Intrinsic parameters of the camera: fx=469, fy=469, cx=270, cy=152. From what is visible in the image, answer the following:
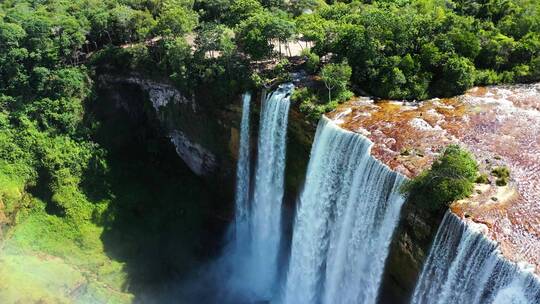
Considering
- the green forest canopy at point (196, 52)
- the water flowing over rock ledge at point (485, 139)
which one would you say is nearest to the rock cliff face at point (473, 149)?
the water flowing over rock ledge at point (485, 139)

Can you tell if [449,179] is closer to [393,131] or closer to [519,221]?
[519,221]

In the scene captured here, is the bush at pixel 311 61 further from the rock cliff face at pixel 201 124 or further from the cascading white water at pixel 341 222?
the cascading white water at pixel 341 222

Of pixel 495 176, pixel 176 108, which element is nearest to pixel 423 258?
pixel 495 176

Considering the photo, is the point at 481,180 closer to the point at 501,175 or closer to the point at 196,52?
the point at 501,175

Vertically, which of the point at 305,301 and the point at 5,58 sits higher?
the point at 5,58

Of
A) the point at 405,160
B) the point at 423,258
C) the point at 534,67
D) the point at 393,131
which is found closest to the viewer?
the point at 423,258

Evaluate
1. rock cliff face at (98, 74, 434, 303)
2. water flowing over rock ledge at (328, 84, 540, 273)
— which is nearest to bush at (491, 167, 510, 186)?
water flowing over rock ledge at (328, 84, 540, 273)

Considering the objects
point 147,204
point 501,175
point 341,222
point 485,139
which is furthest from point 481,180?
point 147,204
